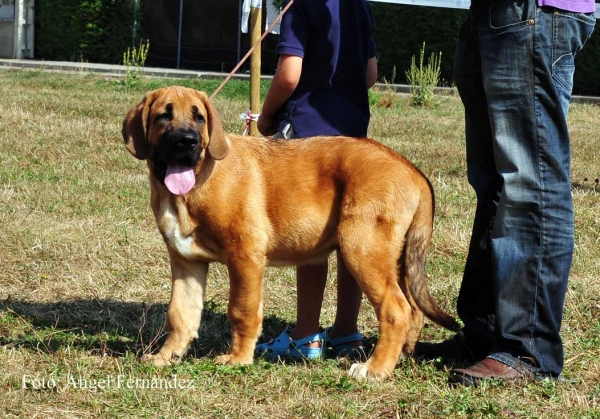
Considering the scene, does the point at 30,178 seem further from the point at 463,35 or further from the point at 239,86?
the point at 239,86

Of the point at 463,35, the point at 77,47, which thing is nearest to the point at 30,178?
the point at 463,35

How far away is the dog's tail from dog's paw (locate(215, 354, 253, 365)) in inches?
33.2

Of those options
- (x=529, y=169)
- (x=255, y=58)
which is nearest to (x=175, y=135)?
(x=529, y=169)

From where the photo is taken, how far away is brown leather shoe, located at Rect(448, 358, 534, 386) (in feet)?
13.1

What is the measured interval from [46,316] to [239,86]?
444 inches

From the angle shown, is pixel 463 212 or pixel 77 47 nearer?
pixel 463 212

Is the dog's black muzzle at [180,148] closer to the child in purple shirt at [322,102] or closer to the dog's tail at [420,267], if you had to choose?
the child in purple shirt at [322,102]

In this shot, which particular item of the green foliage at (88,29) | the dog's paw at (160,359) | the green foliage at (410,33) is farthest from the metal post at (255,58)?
the green foliage at (88,29)

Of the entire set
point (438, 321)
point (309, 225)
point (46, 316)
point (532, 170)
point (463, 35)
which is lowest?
point (46, 316)

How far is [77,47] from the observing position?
84.5ft

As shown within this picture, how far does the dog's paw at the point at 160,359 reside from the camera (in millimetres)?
4249

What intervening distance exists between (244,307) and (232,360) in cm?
26

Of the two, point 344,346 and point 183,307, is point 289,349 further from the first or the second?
point 183,307

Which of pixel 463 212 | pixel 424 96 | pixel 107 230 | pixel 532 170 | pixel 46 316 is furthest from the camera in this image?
pixel 424 96
